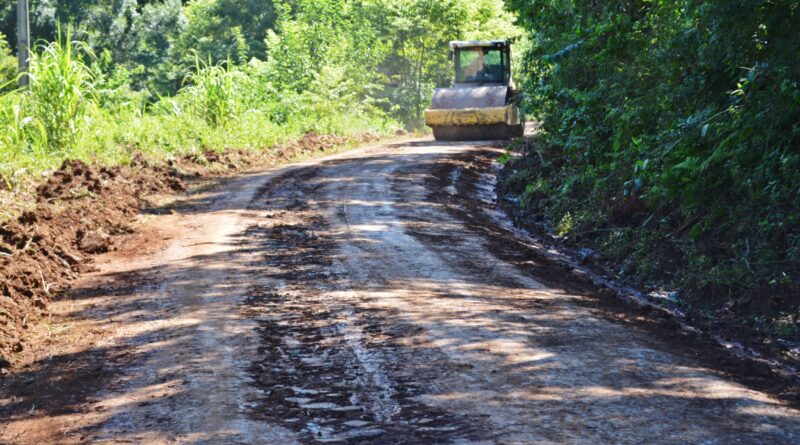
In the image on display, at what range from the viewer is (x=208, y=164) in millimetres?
17906

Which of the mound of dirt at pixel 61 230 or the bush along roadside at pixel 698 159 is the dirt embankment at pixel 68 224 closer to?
the mound of dirt at pixel 61 230

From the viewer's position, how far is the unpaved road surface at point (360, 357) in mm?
4879

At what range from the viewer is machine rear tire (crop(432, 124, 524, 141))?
2458 cm

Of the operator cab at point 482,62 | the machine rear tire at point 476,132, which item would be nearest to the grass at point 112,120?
the machine rear tire at point 476,132

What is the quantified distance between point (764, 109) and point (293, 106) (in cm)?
1914

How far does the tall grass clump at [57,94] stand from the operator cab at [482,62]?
42.9 feet

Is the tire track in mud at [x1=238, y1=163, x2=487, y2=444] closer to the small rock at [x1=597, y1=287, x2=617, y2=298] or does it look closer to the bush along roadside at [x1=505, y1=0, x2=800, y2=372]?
the small rock at [x1=597, y1=287, x2=617, y2=298]

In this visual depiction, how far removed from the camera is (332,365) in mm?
5973

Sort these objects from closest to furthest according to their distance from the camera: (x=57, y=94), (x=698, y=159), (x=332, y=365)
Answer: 1. (x=332, y=365)
2. (x=698, y=159)
3. (x=57, y=94)

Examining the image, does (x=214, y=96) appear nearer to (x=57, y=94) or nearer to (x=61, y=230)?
(x=57, y=94)

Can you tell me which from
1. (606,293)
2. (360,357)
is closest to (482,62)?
(606,293)

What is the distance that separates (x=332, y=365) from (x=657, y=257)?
15.6 feet

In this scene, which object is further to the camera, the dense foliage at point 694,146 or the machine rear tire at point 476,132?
the machine rear tire at point 476,132

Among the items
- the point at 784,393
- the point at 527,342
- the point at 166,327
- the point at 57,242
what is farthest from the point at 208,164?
the point at 784,393
